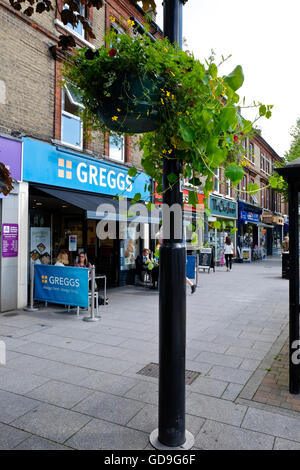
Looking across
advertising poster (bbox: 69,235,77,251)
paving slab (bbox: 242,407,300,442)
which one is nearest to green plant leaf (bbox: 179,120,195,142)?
paving slab (bbox: 242,407,300,442)

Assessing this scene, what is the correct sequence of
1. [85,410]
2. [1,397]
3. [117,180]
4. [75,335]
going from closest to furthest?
[85,410], [1,397], [75,335], [117,180]

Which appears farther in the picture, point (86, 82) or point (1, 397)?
point (1, 397)

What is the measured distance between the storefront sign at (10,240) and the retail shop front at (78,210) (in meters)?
1.21

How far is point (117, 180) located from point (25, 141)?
13.2 feet

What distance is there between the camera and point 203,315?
303 inches

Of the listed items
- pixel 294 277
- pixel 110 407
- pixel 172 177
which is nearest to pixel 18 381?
pixel 110 407

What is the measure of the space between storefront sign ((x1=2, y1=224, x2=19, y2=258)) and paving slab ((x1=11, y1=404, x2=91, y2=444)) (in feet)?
16.5

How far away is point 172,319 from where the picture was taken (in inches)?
108

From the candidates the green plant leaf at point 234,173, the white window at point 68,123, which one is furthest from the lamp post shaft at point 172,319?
the white window at point 68,123

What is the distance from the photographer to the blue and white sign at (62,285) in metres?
7.10
